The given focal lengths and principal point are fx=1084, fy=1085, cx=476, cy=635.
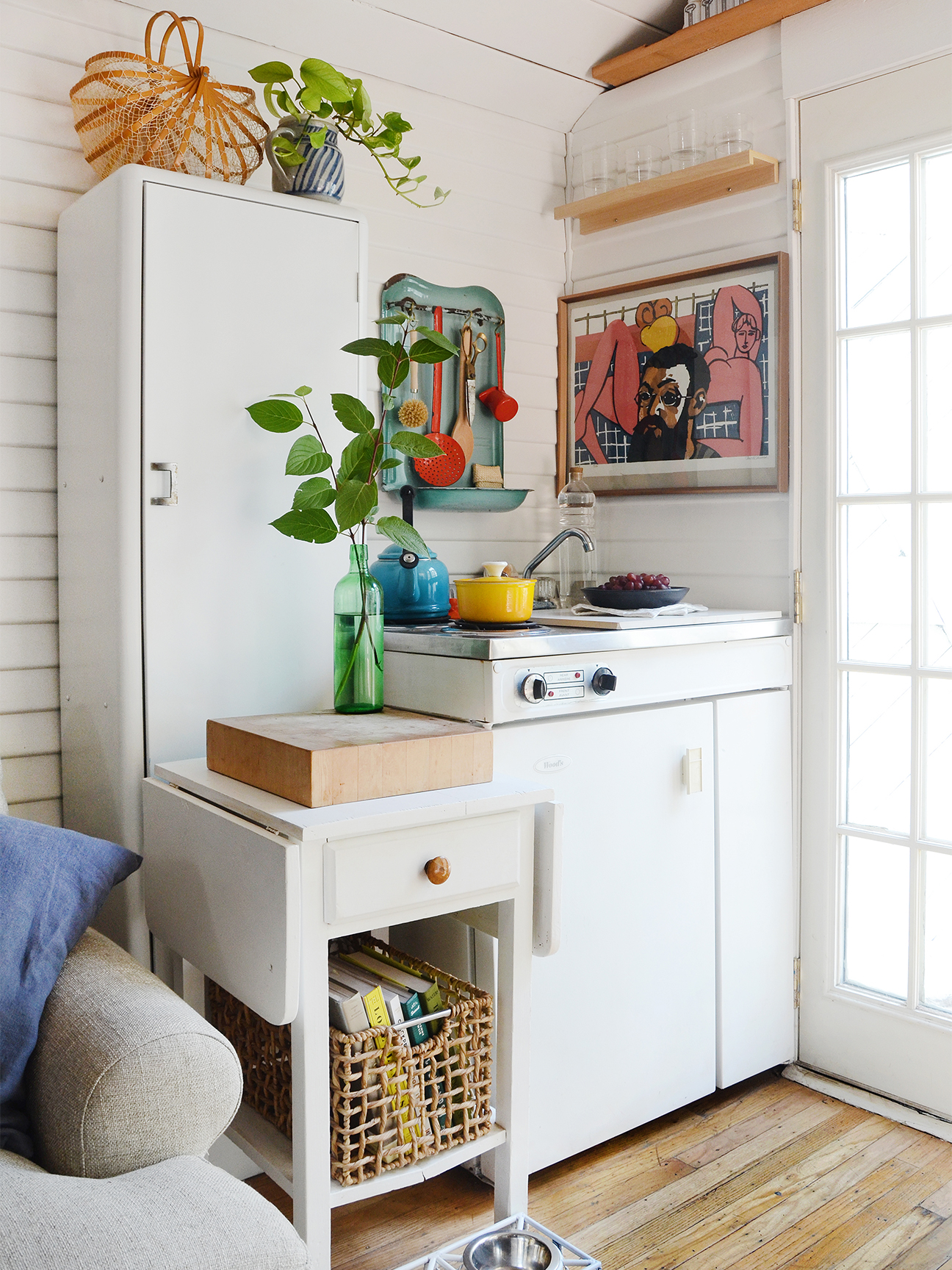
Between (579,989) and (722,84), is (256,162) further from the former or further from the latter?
(579,989)

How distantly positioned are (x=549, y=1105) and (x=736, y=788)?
78 cm

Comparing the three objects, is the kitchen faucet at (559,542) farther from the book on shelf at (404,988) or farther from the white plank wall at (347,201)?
the book on shelf at (404,988)

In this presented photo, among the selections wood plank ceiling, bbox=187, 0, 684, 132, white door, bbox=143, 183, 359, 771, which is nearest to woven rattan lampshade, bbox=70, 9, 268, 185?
white door, bbox=143, 183, 359, 771

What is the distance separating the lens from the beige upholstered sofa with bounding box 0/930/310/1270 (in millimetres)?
1113

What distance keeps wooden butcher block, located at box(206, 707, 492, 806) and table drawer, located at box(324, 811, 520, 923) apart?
0.28 ft

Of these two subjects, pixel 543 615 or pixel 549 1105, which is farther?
pixel 543 615

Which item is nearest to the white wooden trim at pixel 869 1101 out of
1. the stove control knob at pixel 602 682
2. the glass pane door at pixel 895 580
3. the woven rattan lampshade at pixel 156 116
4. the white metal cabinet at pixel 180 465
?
the glass pane door at pixel 895 580

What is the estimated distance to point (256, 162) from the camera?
214cm

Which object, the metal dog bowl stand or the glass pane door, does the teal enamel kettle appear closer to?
the glass pane door

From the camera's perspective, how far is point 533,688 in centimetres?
199

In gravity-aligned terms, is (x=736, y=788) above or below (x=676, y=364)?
below

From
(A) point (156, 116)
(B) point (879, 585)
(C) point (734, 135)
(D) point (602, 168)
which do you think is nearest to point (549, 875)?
(B) point (879, 585)

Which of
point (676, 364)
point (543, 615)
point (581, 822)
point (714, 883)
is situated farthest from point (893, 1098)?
point (676, 364)

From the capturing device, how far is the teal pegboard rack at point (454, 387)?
266cm
